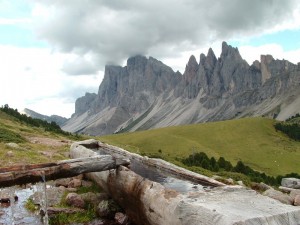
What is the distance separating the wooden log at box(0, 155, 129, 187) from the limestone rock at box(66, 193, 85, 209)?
199 cm

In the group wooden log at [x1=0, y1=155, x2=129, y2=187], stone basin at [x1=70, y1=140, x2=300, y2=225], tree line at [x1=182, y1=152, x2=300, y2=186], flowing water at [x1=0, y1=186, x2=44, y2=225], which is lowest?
tree line at [x1=182, y1=152, x2=300, y2=186]

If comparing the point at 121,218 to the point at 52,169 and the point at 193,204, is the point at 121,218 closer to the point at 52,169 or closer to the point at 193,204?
the point at 52,169

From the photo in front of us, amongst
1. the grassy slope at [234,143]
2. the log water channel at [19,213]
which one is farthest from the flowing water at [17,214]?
the grassy slope at [234,143]

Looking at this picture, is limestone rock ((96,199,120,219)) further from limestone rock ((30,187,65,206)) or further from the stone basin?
limestone rock ((30,187,65,206))

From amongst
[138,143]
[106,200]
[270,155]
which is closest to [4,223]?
[106,200]

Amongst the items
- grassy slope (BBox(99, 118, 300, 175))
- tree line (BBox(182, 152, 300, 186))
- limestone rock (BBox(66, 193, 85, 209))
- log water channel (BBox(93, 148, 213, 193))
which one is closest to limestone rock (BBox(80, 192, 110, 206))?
limestone rock (BBox(66, 193, 85, 209))

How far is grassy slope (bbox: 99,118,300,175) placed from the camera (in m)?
127

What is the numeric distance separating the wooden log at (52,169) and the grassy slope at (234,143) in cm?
10075

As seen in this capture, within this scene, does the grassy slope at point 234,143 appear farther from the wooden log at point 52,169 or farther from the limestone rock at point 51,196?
the wooden log at point 52,169

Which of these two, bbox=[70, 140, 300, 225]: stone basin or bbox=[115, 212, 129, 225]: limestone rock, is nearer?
bbox=[70, 140, 300, 225]: stone basin

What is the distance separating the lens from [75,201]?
17438 millimetres

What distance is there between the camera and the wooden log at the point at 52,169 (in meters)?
14.5

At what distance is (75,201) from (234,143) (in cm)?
14855

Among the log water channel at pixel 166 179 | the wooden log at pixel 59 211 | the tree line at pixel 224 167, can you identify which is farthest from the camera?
the tree line at pixel 224 167
